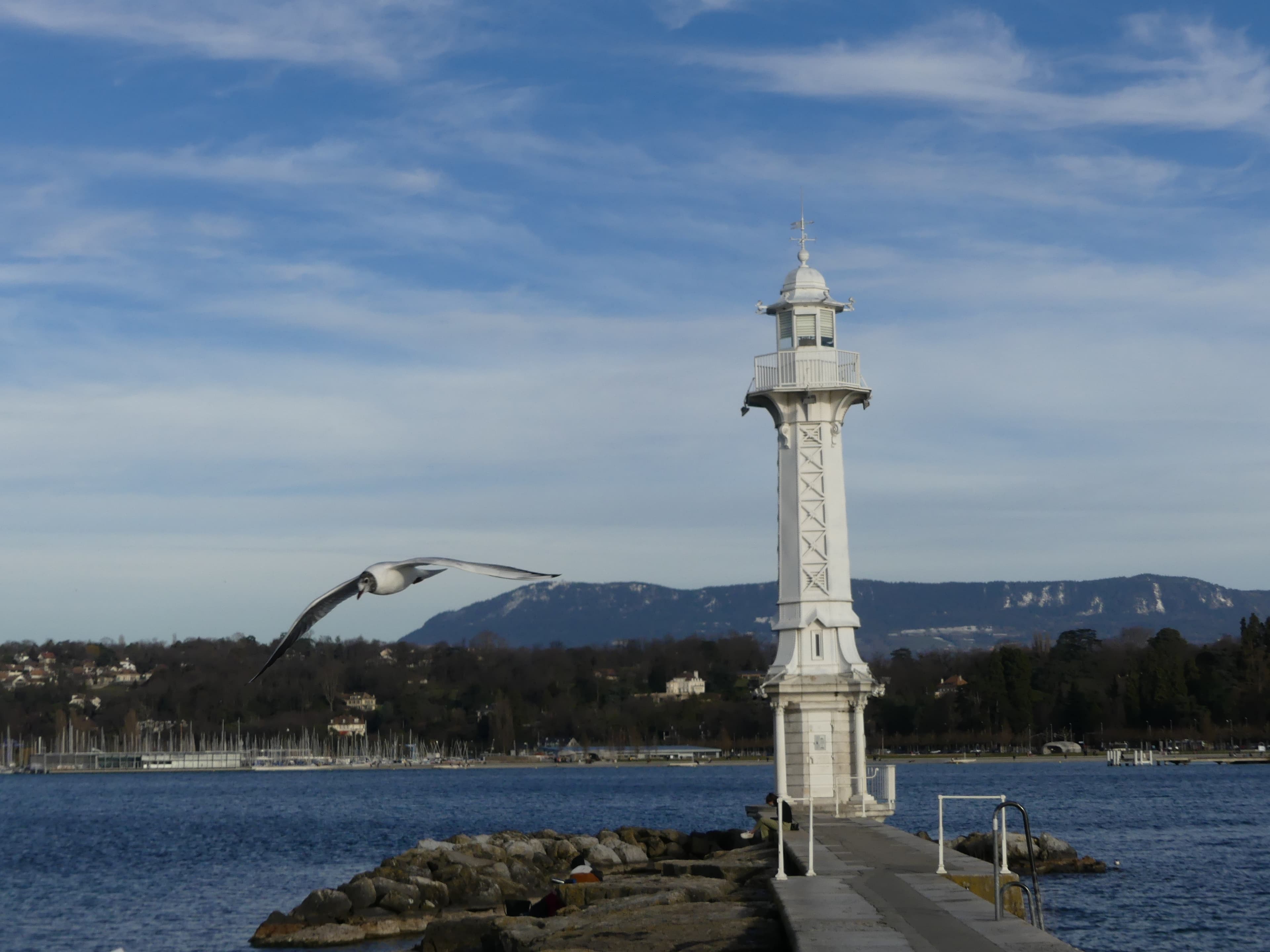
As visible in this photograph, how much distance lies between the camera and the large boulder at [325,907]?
25594 mm

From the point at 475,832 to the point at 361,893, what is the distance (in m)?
29.2

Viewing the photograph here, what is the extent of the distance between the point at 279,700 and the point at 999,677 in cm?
9598

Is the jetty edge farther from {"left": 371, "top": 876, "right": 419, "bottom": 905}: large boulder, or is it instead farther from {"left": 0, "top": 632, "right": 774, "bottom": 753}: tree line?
{"left": 0, "top": 632, "right": 774, "bottom": 753}: tree line

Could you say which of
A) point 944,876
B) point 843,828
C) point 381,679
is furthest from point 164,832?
point 381,679

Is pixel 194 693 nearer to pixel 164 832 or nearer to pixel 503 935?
pixel 164 832

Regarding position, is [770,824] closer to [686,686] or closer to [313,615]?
[313,615]

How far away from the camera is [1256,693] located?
13662cm

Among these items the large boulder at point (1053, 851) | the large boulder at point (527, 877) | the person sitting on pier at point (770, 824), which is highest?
the person sitting on pier at point (770, 824)

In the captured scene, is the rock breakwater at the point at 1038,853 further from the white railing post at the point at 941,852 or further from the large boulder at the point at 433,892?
the white railing post at the point at 941,852

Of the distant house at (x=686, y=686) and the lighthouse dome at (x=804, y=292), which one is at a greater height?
the lighthouse dome at (x=804, y=292)

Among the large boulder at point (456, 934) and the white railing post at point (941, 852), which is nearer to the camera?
the white railing post at point (941, 852)

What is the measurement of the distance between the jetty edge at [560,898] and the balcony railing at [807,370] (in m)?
8.49

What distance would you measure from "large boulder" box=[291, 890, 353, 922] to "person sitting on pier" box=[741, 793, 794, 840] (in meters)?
7.08

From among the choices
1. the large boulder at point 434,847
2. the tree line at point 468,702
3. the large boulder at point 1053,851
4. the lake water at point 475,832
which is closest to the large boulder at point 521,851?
the large boulder at point 434,847
